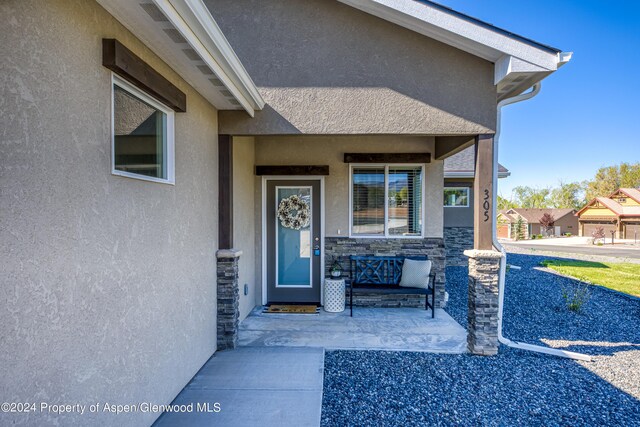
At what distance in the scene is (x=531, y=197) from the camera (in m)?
50.2

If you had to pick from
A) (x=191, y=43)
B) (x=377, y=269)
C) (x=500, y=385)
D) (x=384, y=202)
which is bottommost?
(x=500, y=385)

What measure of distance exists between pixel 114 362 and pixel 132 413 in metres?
0.52

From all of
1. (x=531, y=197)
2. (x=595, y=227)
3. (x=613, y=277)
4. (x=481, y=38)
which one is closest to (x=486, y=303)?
(x=481, y=38)

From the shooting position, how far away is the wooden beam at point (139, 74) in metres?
2.13

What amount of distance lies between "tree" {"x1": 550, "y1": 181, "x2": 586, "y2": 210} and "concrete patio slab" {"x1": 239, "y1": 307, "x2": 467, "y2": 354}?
2083 inches

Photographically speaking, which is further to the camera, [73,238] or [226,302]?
[226,302]

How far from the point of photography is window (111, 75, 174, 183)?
7.61 feet

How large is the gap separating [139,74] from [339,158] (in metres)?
4.10

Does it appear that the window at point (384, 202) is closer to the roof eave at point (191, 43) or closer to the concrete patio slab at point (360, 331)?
the concrete patio slab at point (360, 331)

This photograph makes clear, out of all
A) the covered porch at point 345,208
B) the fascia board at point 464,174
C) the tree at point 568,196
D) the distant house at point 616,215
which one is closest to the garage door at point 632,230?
the distant house at point 616,215

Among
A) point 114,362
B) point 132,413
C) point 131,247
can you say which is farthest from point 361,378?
point 131,247

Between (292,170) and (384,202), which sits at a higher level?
(292,170)

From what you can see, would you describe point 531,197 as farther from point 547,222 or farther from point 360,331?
point 360,331

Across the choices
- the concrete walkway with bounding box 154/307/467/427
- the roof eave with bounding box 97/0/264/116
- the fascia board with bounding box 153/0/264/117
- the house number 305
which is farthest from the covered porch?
the fascia board with bounding box 153/0/264/117
